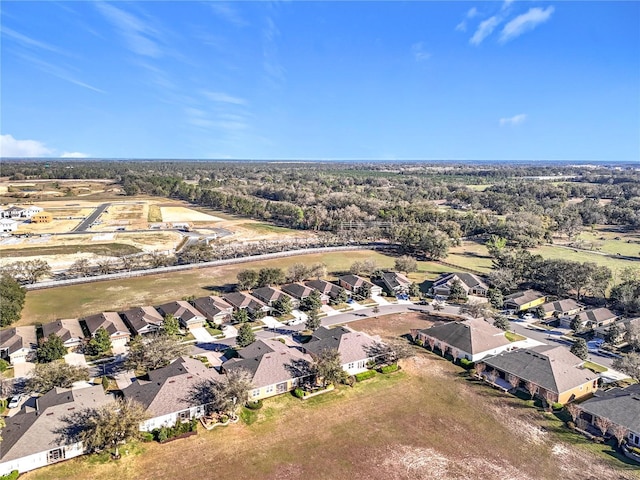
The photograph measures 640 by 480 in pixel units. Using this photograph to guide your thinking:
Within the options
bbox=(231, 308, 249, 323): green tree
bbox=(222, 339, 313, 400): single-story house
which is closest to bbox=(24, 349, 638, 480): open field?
bbox=(222, 339, 313, 400): single-story house

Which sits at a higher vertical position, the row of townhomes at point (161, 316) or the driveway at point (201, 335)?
the row of townhomes at point (161, 316)

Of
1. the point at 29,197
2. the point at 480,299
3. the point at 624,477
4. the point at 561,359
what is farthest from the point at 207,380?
the point at 29,197

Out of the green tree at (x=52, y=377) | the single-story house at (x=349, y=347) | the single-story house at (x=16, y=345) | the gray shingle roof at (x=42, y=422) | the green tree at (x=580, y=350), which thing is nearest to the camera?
the gray shingle roof at (x=42, y=422)

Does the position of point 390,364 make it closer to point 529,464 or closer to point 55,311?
point 529,464

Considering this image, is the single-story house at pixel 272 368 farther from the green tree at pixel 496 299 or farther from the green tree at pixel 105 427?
the green tree at pixel 496 299

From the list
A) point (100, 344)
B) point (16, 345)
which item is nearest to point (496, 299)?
point (100, 344)

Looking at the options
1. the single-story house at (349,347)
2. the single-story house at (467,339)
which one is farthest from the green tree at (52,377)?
the single-story house at (467,339)
